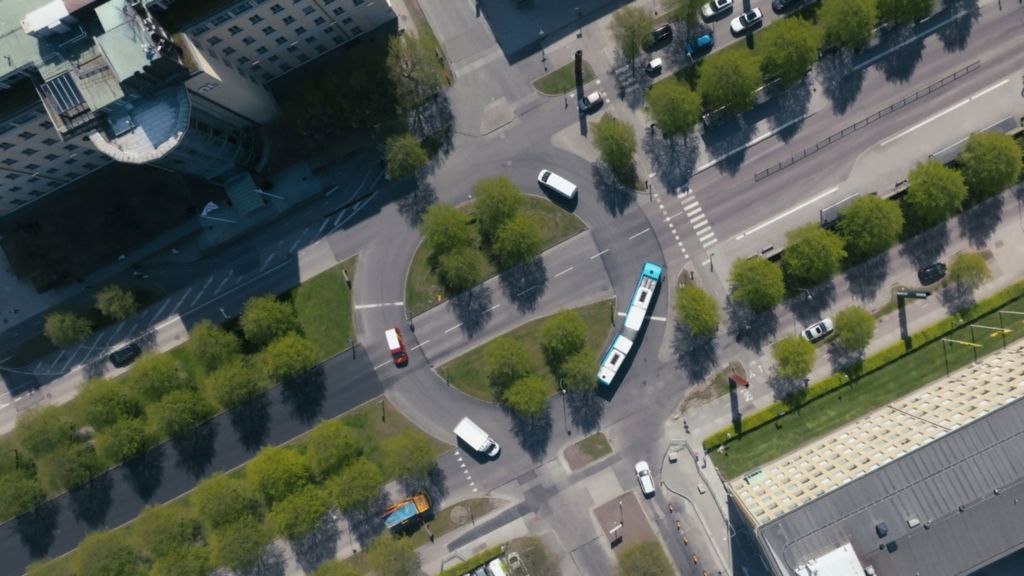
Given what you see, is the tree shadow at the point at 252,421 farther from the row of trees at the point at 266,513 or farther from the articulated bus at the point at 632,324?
the articulated bus at the point at 632,324

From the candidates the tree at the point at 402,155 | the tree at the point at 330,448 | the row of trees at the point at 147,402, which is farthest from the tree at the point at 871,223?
the row of trees at the point at 147,402

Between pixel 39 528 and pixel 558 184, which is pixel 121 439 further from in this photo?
pixel 558 184

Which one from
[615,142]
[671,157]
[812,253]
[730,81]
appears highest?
[730,81]

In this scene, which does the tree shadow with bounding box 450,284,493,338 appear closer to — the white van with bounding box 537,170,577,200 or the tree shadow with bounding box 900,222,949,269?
the white van with bounding box 537,170,577,200

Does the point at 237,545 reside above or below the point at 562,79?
below

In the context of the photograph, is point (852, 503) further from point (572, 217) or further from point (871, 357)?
point (572, 217)

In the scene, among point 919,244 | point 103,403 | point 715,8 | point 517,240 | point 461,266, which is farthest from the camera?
point 715,8

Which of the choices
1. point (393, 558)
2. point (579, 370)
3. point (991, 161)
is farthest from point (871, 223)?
point (393, 558)
